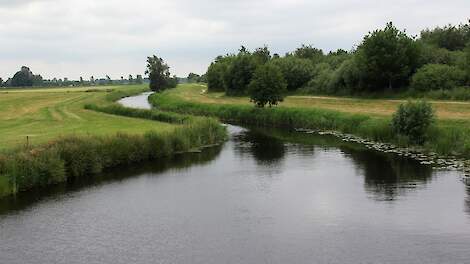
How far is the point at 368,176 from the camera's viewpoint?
3981 centimetres

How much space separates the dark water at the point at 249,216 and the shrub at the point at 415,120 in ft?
21.1

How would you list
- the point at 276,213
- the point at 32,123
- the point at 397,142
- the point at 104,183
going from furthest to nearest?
1. the point at 32,123
2. the point at 397,142
3. the point at 104,183
4. the point at 276,213

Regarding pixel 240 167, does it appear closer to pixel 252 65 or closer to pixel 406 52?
pixel 406 52

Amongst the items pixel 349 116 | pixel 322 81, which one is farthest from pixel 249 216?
pixel 322 81

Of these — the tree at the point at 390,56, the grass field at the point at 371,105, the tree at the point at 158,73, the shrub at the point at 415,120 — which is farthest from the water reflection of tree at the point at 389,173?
the tree at the point at 158,73

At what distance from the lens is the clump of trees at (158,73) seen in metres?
156

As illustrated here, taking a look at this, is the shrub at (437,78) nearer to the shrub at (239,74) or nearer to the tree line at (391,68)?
the tree line at (391,68)

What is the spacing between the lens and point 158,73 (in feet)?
516

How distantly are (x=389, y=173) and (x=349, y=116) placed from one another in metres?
25.7

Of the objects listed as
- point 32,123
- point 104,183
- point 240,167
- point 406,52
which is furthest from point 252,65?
point 104,183

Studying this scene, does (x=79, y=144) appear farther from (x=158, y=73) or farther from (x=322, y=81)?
(x=158, y=73)

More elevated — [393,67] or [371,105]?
[393,67]

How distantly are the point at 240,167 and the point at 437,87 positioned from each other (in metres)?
39.8

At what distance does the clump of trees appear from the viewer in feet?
513
